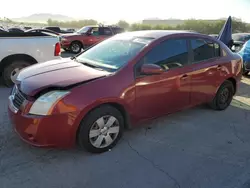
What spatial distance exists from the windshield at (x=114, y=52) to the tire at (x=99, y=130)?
2.00 feet

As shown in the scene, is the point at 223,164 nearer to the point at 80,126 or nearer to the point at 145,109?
the point at 145,109

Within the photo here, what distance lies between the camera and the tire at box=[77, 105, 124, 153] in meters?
3.03

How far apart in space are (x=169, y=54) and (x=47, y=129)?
7.01 ft

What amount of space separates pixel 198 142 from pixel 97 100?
68.8 inches

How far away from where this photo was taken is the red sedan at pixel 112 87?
9.41ft

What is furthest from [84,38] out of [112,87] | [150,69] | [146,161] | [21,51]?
[146,161]

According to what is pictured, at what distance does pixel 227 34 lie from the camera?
1016cm

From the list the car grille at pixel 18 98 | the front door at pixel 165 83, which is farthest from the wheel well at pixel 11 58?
the front door at pixel 165 83

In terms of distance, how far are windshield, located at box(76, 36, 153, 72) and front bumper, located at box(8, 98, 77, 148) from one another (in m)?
0.97

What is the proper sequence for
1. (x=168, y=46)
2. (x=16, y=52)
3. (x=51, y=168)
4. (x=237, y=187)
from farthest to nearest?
(x=16, y=52) < (x=168, y=46) < (x=51, y=168) < (x=237, y=187)

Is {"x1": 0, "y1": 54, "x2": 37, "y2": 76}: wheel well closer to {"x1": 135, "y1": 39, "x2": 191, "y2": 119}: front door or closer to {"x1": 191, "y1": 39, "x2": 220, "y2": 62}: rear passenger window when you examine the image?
{"x1": 135, "y1": 39, "x2": 191, "y2": 119}: front door

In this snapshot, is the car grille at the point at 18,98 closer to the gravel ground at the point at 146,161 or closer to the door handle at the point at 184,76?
the gravel ground at the point at 146,161

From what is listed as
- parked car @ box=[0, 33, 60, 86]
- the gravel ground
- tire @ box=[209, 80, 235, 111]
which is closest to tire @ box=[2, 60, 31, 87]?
parked car @ box=[0, 33, 60, 86]

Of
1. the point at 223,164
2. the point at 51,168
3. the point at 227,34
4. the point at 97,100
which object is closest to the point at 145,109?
the point at 97,100
